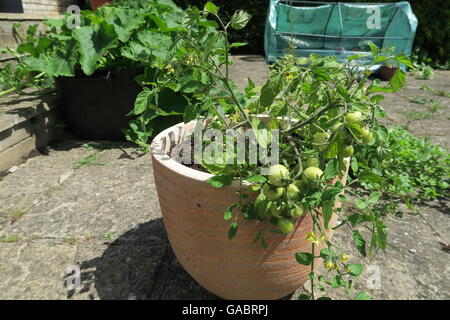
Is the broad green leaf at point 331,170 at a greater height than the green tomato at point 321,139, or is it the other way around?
the green tomato at point 321,139

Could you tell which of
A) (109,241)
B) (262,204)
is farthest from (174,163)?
(109,241)

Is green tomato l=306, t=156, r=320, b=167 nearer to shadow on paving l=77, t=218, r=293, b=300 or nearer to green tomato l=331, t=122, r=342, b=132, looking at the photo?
green tomato l=331, t=122, r=342, b=132

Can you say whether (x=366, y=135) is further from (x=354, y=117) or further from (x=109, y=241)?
(x=109, y=241)

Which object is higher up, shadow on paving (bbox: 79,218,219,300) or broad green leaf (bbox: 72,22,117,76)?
broad green leaf (bbox: 72,22,117,76)

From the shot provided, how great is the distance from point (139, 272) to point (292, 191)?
86 cm

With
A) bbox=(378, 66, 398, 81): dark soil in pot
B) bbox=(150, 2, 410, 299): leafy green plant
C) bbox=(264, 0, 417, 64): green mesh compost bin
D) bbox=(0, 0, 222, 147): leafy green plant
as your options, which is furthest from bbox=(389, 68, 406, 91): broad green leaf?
bbox=(264, 0, 417, 64): green mesh compost bin

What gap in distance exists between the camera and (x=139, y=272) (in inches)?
50.5

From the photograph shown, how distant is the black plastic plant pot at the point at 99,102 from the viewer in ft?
7.97

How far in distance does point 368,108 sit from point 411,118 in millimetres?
Answer: 2972

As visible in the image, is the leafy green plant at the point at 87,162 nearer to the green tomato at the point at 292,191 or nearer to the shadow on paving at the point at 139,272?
the shadow on paving at the point at 139,272

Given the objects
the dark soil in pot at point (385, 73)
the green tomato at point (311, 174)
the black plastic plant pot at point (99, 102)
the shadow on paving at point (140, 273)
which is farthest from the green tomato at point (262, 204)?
the dark soil in pot at point (385, 73)

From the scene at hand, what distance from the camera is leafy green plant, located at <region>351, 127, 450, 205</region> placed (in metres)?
1.84

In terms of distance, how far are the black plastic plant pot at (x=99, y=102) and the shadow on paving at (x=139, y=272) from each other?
4.25 feet

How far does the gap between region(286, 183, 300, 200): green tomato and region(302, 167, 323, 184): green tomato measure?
1.3 inches
